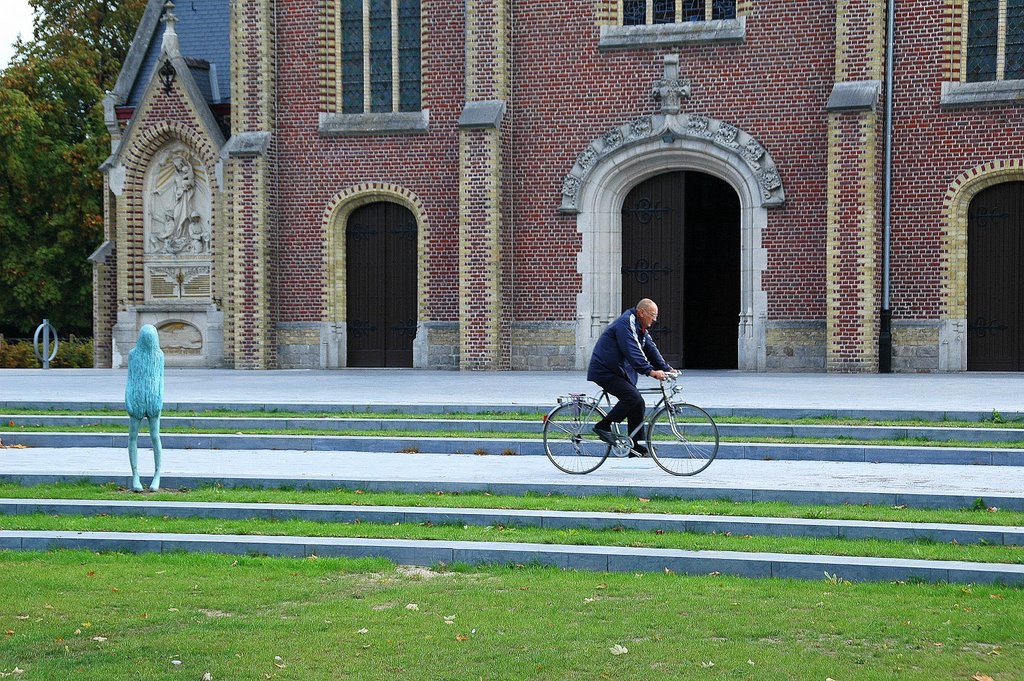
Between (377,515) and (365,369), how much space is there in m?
16.0

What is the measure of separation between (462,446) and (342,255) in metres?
13.0

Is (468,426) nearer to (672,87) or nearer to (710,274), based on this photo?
(672,87)

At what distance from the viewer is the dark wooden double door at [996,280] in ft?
72.2

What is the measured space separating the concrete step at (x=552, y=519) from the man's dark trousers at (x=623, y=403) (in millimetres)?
2318

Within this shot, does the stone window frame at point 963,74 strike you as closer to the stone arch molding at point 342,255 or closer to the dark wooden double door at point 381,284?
the stone arch molding at point 342,255

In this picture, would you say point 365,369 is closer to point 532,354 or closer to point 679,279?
point 532,354

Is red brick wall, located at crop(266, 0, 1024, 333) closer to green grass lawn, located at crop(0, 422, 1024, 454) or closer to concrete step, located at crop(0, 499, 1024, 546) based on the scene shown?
green grass lawn, located at crop(0, 422, 1024, 454)

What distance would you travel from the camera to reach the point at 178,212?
86.2 feet

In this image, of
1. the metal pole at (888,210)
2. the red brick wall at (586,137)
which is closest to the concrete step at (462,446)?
the metal pole at (888,210)

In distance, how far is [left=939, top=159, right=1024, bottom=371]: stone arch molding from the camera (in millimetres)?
21906

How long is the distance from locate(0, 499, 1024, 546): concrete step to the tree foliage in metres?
31.9

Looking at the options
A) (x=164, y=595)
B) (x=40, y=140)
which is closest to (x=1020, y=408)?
(x=164, y=595)

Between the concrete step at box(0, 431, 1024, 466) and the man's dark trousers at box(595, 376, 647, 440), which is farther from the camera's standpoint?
the concrete step at box(0, 431, 1024, 466)

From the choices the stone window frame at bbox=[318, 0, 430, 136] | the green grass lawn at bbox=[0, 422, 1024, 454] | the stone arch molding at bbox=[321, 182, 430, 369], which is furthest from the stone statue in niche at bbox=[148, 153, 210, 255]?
the green grass lawn at bbox=[0, 422, 1024, 454]
